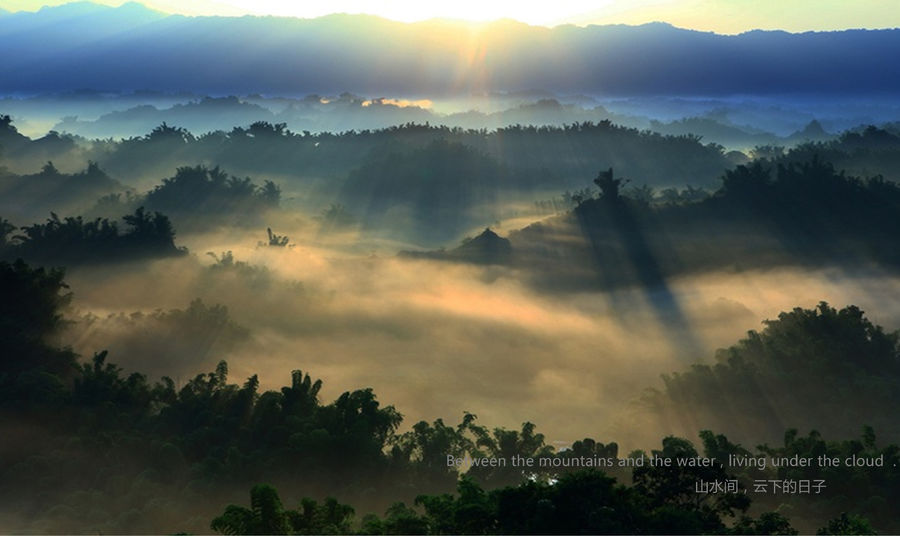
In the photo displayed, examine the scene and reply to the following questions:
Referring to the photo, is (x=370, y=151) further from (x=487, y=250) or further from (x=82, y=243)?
(x=82, y=243)

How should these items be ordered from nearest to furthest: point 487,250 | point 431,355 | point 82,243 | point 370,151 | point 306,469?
1. point 306,469
2. point 431,355
3. point 82,243
4. point 487,250
5. point 370,151

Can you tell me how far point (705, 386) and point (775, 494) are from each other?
10.9 m

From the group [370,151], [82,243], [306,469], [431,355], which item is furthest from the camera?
[370,151]

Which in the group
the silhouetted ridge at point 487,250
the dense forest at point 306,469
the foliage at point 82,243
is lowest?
the dense forest at point 306,469

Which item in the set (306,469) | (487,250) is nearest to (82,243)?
(487,250)

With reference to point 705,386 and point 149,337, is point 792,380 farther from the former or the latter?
point 149,337

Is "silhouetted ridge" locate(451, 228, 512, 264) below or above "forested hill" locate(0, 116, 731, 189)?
below

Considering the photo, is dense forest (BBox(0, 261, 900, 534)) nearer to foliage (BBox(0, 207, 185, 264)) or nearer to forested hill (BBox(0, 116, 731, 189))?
foliage (BBox(0, 207, 185, 264))

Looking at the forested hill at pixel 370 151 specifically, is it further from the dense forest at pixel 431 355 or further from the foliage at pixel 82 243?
the foliage at pixel 82 243

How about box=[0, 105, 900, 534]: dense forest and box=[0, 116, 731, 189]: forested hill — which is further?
box=[0, 116, 731, 189]: forested hill

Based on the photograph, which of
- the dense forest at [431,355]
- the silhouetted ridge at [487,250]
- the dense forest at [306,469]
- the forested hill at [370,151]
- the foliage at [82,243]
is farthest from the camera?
the forested hill at [370,151]

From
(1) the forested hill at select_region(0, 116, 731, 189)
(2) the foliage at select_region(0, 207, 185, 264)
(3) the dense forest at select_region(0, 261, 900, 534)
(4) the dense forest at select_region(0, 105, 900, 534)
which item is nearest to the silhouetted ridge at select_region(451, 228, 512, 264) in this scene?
(4) the dense forest at select_region(0, 105, 900, 534)

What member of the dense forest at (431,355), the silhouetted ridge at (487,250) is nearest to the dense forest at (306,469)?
the dense forest at (431,355)

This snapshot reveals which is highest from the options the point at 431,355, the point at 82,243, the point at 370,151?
the point at 370,151
